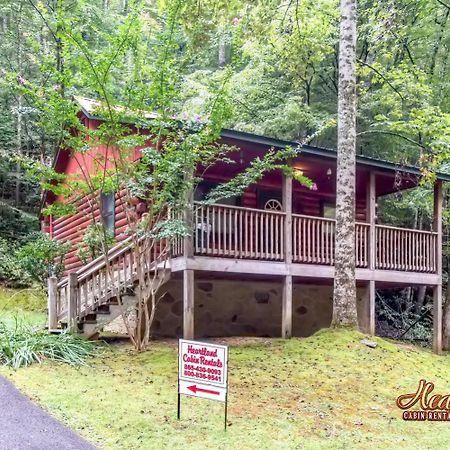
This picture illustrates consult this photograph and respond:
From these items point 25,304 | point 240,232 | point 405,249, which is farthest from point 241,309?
point 25,304

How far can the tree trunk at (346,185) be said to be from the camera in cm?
1023

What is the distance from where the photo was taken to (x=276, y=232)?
11.4m

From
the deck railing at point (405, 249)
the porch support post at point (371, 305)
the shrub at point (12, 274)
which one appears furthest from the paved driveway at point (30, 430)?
the shrub at point (12, 274)

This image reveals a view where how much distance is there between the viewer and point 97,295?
33.1 feet

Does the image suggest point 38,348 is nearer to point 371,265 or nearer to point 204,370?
point 204,370

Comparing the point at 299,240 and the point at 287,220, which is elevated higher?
the point at 287,220

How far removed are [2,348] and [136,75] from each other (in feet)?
16.2

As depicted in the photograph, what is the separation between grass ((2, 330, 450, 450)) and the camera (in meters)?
5.66

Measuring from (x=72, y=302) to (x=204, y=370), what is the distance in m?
4.86

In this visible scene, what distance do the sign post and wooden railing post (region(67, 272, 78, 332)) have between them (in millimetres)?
4429

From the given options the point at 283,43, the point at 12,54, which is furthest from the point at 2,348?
the point at 12,54

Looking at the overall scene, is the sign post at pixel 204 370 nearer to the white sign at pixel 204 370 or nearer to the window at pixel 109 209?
the white sign at pixel 204 370

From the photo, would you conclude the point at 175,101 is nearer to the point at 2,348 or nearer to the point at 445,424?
the point at 2,348

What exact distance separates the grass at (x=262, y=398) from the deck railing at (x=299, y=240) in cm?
206
